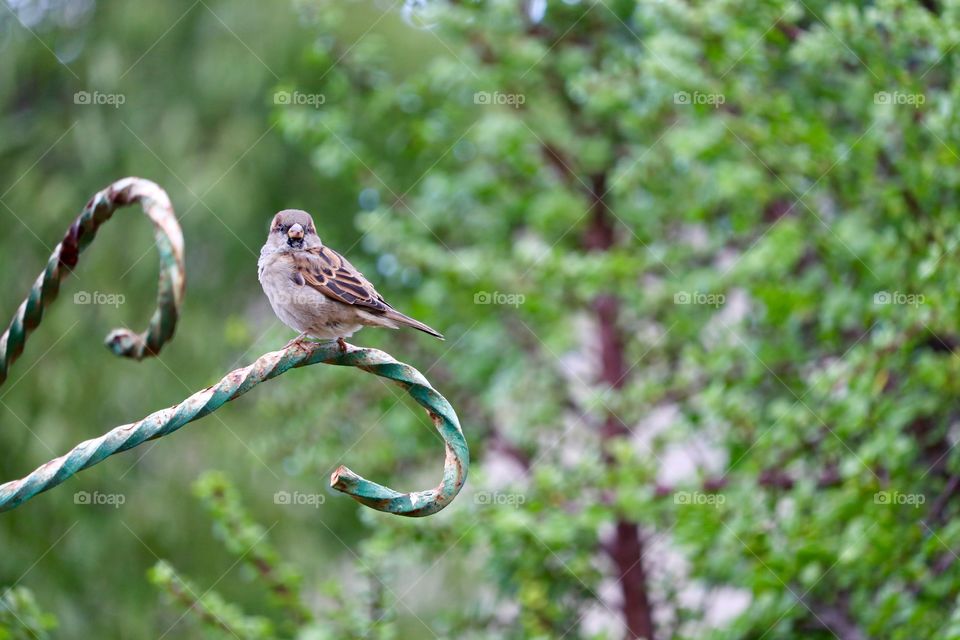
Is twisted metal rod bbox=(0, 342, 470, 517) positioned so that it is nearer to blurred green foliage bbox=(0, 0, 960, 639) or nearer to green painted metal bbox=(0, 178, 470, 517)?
green painted metal bbox=(0, 178, 470, 517)

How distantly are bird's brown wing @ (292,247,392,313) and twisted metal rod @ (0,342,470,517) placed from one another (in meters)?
0.72

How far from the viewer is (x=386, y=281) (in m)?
6.57

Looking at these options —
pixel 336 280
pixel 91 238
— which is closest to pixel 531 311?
pixel 336 280

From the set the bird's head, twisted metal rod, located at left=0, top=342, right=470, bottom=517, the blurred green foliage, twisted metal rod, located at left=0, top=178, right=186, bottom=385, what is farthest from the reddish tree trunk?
twisted metal rod, located at left=0, top=178, right=186, bottom=385

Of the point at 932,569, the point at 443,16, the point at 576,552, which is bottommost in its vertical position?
the point at 576,552

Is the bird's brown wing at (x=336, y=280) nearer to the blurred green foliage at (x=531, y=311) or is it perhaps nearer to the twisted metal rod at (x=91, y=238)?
the twisted metal rod at (x=91, y=238)

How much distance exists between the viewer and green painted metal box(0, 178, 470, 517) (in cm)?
183

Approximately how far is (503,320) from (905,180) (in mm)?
2417

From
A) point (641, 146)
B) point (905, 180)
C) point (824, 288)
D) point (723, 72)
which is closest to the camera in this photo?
point (905, 180)

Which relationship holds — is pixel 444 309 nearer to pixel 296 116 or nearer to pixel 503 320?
pixel 503 320

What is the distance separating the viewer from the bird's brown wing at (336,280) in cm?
293

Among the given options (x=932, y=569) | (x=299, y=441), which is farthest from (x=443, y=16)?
(x=932, y=569)

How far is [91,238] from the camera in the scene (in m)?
2.33

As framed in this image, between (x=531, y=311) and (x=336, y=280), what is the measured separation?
258 cm
